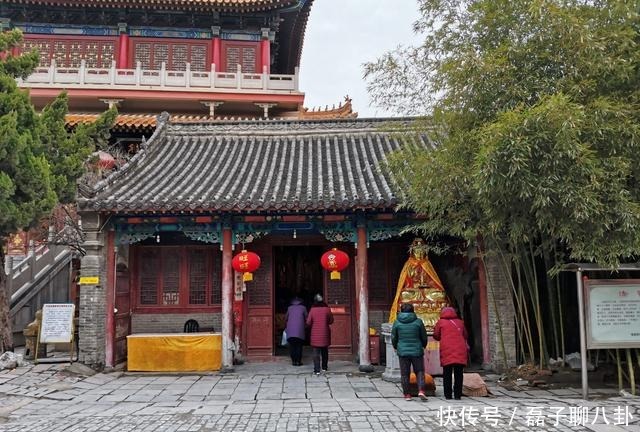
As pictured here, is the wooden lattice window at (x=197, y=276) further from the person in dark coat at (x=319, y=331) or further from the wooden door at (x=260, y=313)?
the person in dark coat at (x=319, y=331)

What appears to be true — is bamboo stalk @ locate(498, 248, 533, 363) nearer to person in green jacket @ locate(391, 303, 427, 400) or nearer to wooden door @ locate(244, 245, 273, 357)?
person in green jacket @ locate(391, 303, 427, 400)

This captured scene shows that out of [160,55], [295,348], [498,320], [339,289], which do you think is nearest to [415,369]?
[498,320]

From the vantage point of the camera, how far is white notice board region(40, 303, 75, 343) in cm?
919

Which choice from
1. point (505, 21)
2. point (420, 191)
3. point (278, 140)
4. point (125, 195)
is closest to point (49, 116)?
point (125, 195)

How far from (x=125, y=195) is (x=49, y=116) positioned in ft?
6.97

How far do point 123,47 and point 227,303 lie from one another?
14.0 m

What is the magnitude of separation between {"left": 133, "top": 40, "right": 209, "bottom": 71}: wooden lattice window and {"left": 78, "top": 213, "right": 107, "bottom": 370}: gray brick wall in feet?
40.2

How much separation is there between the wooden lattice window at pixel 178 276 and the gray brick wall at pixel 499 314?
17.1ft

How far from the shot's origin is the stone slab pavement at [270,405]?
223 inches

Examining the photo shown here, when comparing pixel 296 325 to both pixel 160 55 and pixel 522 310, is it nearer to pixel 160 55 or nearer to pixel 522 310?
pixel 522 310

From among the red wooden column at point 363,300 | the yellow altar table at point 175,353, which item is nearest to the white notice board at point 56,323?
the yellow altar table at point 175,353

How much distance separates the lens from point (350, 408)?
6379mm

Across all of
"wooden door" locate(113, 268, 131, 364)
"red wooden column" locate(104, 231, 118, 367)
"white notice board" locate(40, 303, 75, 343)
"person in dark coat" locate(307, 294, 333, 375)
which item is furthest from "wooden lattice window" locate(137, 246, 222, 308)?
"person in dark coat" locate(307, 294, 333, 375)

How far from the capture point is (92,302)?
8.94 metres
